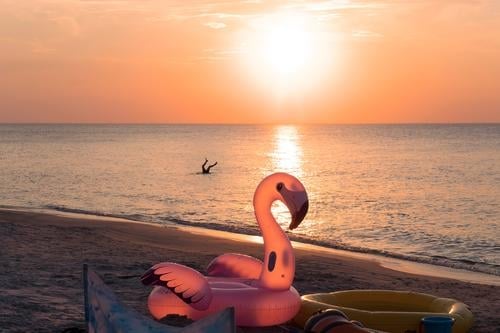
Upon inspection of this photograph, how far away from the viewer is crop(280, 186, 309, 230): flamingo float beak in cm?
785

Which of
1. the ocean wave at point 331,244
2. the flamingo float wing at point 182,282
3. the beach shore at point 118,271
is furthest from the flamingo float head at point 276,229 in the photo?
the ocean wave at point 331,244

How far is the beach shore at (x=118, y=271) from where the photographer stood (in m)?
8.51

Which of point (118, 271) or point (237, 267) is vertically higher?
point (237, 267)

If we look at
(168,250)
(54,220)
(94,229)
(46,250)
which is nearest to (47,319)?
(46,250)

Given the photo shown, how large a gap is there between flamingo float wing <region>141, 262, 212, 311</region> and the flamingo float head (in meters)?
0.88

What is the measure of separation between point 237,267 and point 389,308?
2040mm

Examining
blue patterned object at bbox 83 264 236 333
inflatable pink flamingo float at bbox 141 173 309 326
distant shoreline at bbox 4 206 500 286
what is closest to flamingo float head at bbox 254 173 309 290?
inflatable pink flamingo float at bbox 141 173 309 326

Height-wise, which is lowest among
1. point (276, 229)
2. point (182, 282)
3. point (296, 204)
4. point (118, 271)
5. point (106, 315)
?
point (118, 271)

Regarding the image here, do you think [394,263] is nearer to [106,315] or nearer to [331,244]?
[331,244]

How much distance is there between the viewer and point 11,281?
9.80 m

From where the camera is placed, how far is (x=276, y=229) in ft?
27.2

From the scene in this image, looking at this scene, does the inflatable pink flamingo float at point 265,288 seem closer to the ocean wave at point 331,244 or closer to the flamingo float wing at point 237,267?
the flamingo float wing at point 237,267

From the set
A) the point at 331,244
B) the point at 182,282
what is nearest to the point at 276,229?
the point at 182,282

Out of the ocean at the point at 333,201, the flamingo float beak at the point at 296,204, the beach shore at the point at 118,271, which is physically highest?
the flamingo float beak at the point at 296,204
